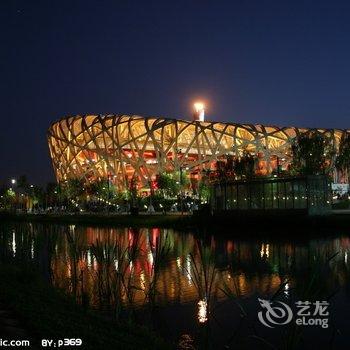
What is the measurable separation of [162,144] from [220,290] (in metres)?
80.4

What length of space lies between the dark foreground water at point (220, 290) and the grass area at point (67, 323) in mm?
834

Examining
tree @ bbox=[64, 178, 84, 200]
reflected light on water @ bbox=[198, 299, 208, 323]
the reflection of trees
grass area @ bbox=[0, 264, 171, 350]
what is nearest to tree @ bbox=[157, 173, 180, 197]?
tree @ bbox=[64, 178, 84, 200]

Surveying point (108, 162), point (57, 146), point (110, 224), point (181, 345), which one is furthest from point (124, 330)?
point (57, 146)

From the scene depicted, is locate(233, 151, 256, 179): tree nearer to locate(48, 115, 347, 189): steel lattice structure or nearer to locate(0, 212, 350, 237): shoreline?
locate(0, 212, 350, 237): shoreline

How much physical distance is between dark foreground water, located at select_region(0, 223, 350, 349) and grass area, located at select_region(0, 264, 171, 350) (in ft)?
2.74

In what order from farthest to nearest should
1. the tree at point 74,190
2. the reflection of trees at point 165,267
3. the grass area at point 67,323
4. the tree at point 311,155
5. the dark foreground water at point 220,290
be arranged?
1. the tree at point 74,190
2. the tree at point 311,155
3. the reflection of trees at point 165,267
4. the dark foreground water at point 220,290
5. the grass area at point 67,323

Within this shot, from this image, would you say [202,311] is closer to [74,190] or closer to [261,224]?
[261,224]

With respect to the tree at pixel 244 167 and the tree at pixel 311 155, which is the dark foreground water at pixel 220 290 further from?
the tree at pixel 244 167

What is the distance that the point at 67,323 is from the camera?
8.43 m

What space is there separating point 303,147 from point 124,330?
158 ft

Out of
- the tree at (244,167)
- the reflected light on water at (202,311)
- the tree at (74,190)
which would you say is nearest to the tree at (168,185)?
the tree at (244,167)

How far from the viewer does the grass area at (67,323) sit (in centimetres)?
765

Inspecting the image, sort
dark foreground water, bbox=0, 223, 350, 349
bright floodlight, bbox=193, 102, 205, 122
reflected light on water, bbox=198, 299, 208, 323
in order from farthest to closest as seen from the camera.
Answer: bright floodlight, bbox=193, 102, 205, 122
reflected light on water, bbox=198, 299, 208, 323
dark foreground water, bbox=0, 223, 350, 349

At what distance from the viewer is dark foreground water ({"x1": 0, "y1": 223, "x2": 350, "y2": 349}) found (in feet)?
31.8
